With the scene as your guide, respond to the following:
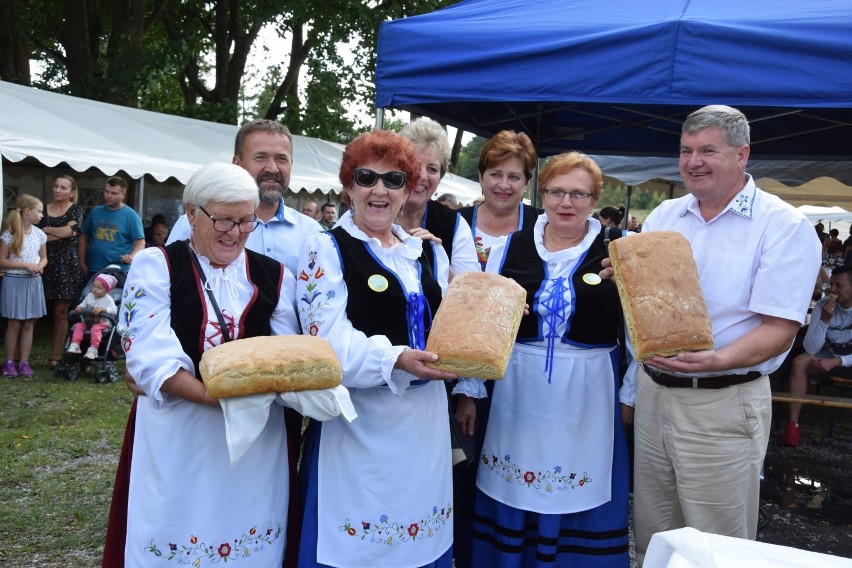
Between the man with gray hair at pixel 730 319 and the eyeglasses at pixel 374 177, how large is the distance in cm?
102

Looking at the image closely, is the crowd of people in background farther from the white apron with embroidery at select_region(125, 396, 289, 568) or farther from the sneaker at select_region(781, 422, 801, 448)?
the sneaker at select_region(781, 422, 801, 448)

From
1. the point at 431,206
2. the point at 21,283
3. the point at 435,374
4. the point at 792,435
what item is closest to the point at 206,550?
the point at 435,374

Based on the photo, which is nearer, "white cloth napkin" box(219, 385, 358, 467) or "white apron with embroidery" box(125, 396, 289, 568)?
"white cloth napkin" box(219, 385, 358, 467)

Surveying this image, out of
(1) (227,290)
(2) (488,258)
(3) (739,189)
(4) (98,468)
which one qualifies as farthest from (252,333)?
(4) (98,468)

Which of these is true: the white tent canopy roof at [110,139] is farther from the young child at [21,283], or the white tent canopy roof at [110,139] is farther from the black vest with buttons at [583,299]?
the black vest with buttons at [583,299]

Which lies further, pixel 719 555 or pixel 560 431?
pixel 560 431

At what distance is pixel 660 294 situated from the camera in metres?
2.33

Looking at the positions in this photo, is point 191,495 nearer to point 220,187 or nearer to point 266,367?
point 266,367

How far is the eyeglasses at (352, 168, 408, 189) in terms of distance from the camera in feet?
7.98

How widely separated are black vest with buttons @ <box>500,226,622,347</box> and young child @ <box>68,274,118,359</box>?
18.3 ft

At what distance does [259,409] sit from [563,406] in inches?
46.7

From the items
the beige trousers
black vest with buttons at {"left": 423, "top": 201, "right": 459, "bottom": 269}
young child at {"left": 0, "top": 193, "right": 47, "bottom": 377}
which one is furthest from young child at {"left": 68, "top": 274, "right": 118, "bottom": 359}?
the beige trousers

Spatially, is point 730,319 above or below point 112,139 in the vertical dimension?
below

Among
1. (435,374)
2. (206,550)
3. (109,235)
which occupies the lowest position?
(206,550)
